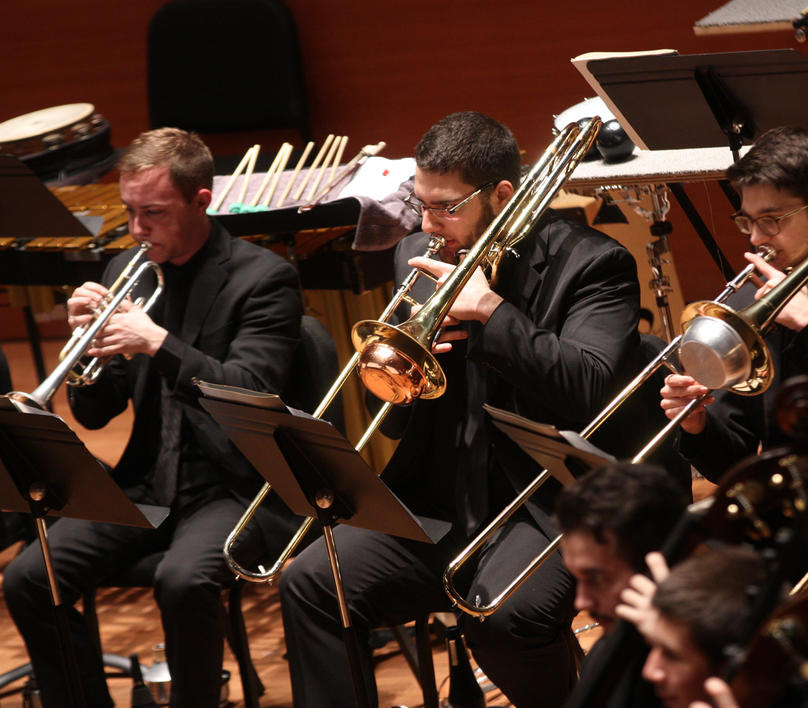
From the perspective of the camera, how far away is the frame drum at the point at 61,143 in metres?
5.09

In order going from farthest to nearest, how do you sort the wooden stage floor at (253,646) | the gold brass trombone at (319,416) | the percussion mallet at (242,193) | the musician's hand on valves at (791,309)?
the percussion mallet at (242,193), the wooden stage floor at (253,646), the gold brass trombone at (319,416), the musician's hand on valves at (791,309)

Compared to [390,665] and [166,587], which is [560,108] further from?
[166,587]

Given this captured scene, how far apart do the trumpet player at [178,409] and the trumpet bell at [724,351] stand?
133 cm

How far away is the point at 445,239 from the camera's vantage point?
307 centimetres

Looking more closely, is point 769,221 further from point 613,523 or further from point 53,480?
point 53,480

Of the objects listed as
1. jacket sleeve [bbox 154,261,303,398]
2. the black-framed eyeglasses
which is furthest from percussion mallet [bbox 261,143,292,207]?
the black-framed eyeglasses

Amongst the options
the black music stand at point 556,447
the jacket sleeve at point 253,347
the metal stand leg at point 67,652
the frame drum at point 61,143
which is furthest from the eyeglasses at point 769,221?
the frame drum at point 61,143

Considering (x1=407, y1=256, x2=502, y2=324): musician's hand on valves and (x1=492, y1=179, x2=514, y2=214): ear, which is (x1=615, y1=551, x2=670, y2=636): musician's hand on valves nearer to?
(x1=407, y1=256, x2=502, y2=324): musician's hand on valves

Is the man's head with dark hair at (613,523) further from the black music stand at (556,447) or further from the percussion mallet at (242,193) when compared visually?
the percussion mallet at (242,193)

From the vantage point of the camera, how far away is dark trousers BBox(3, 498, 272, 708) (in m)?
3.20

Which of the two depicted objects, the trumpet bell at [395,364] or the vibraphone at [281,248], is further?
the vibraphone at [281,248]

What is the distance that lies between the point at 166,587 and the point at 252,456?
0.63 metres

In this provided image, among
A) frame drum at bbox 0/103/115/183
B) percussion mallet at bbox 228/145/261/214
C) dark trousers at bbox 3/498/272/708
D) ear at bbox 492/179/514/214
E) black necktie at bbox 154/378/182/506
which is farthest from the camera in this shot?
frame drum at bbox 0/103/115/183

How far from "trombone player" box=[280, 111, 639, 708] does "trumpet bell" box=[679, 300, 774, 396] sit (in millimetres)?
477
